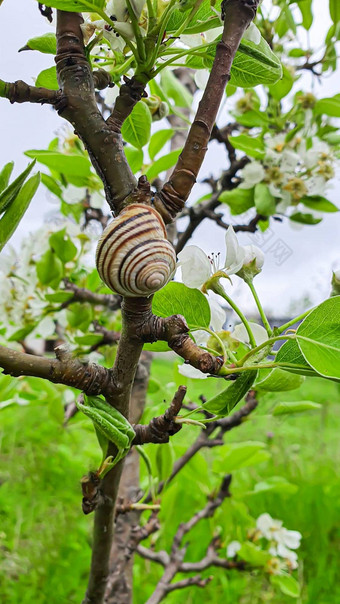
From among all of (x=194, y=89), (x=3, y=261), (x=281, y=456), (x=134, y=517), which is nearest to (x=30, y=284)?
(x=3, y=261)

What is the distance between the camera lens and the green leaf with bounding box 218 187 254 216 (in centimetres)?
77

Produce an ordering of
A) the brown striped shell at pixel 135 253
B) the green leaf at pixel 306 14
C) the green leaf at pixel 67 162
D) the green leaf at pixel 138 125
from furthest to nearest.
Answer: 1. the green leaf at pixel 306 14
2. the green leaf at pixel 67 162
3. the green leaf at pixel 138 125
4. the brown striped shell at pixel 135 253

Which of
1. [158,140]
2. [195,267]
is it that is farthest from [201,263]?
[158,140]

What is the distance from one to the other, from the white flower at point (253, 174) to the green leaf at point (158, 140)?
123mm

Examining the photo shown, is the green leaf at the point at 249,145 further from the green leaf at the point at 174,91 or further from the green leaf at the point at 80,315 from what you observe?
the green leaf at the point at 80,315

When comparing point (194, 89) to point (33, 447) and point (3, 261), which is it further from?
point (33, 447)

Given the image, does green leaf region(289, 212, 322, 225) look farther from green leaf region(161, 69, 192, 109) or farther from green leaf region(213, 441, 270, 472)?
green leaf region(213, 441, 270, 472)

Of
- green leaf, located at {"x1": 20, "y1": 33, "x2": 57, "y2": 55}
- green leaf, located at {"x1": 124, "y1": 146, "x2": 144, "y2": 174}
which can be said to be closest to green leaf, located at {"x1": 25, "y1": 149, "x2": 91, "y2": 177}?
green leaf, located at {"x1": 124, "y1": 146, "x2": 144, "y2": 174}

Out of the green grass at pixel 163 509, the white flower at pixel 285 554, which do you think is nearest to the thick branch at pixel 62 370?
the green grass at pixel 163 509

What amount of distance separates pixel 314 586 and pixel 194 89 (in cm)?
113

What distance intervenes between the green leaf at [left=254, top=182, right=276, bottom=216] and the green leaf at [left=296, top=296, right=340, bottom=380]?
1.56ft

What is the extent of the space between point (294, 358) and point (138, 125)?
269 millimetres

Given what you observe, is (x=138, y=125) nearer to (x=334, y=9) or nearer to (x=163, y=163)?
(x=163, y=163)

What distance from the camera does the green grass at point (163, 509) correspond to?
101cm
